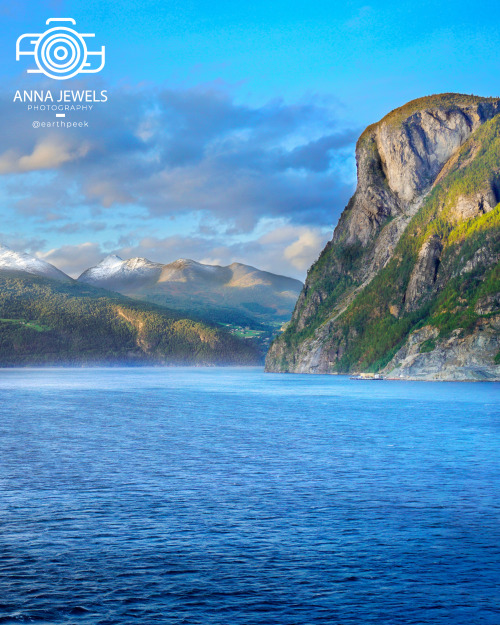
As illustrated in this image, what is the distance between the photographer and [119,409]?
11594 centimetres

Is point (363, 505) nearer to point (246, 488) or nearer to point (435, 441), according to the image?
point (246, 488)

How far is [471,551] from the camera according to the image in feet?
96.2

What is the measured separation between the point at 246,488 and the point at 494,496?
595 inches

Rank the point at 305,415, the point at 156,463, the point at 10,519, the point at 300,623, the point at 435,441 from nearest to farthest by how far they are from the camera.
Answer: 1. the point at 300,623
2. the point at 10,519
3. the point at 156,463
4. the point at 435,441
5. the point at 305,415

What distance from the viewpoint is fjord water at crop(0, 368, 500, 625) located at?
23.5m

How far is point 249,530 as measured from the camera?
3309 centimetres

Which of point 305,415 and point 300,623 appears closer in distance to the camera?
point 300,623

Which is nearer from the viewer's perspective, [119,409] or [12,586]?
[12,586]

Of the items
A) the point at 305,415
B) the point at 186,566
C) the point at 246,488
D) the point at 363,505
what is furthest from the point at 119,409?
the point at 186,566

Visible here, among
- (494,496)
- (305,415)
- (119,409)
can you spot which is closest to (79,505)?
(494,496)

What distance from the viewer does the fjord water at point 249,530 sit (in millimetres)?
23453

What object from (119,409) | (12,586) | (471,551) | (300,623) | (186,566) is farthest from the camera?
(119,409)

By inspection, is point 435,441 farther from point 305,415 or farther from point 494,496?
point 305,415

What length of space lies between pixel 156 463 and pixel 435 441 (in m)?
30.3
